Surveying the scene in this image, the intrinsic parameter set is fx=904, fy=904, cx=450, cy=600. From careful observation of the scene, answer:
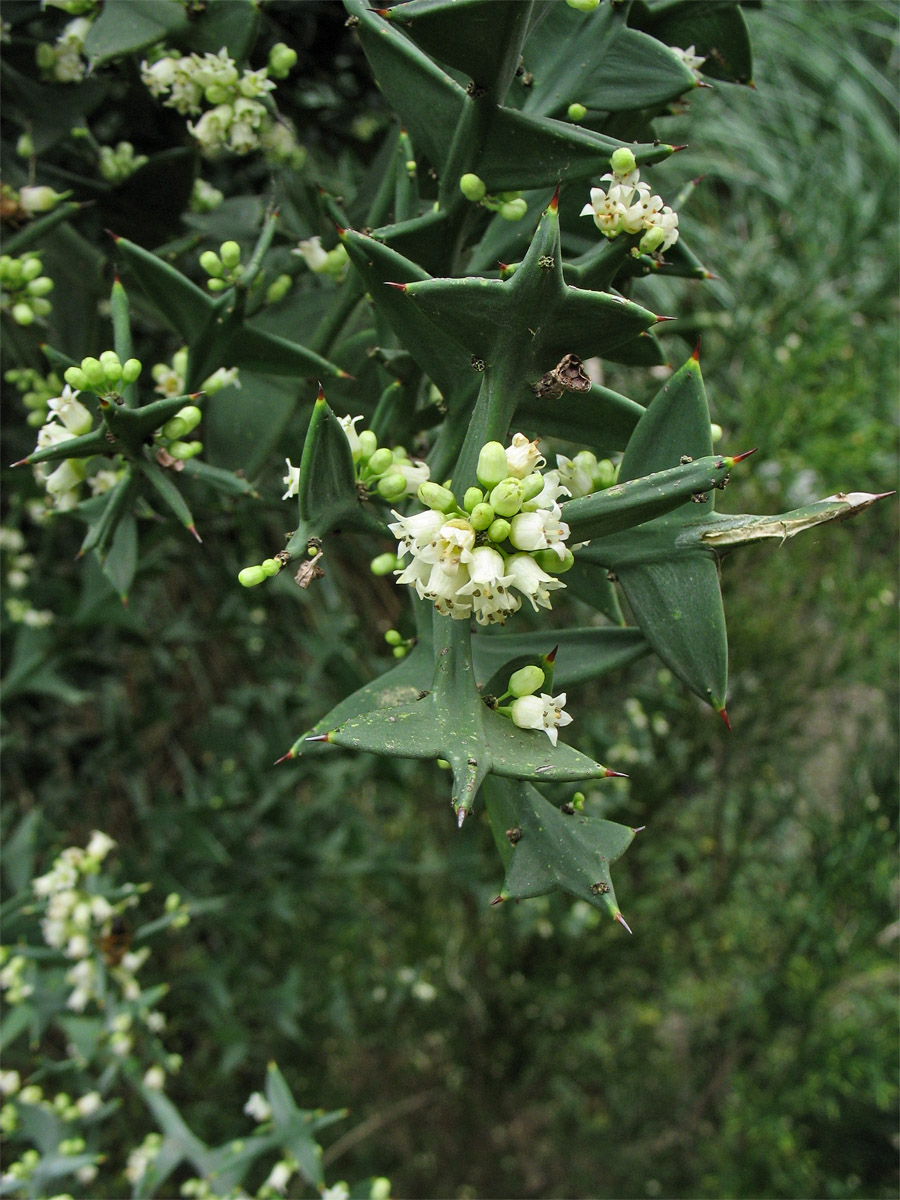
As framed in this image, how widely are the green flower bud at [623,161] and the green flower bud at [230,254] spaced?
0.35 m

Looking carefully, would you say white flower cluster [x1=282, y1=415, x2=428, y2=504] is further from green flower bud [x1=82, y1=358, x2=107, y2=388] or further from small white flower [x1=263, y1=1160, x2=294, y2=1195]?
small white flower [x1=263, y1=1160, x2=294, y2=1195]

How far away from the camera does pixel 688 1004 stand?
2709mm

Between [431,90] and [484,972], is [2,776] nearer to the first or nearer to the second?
[484,972]

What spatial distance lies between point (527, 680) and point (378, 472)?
192 millimetres

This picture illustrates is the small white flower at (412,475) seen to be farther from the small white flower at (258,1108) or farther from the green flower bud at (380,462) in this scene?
the small white flower at (258,1108)

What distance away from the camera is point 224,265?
0.87 m

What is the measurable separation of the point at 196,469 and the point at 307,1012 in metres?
1.58

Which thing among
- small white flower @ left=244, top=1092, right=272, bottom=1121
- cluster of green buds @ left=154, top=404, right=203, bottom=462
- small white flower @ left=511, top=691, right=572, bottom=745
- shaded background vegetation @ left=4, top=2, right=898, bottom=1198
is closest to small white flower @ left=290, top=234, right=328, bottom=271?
cluster of green buds @ left=154, top=404, right=203, bottom=462

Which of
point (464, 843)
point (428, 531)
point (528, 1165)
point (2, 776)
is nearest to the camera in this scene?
point (428, 531)

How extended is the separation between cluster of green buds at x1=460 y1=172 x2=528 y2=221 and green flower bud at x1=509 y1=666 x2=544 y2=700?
0.38 metres

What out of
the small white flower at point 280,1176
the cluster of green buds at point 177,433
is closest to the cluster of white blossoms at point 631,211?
the cluster of green buds at point 177,433

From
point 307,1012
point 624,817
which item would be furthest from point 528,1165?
point 624,817

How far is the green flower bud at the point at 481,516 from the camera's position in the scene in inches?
22.9

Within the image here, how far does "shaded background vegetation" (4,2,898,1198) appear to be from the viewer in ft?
5.85
